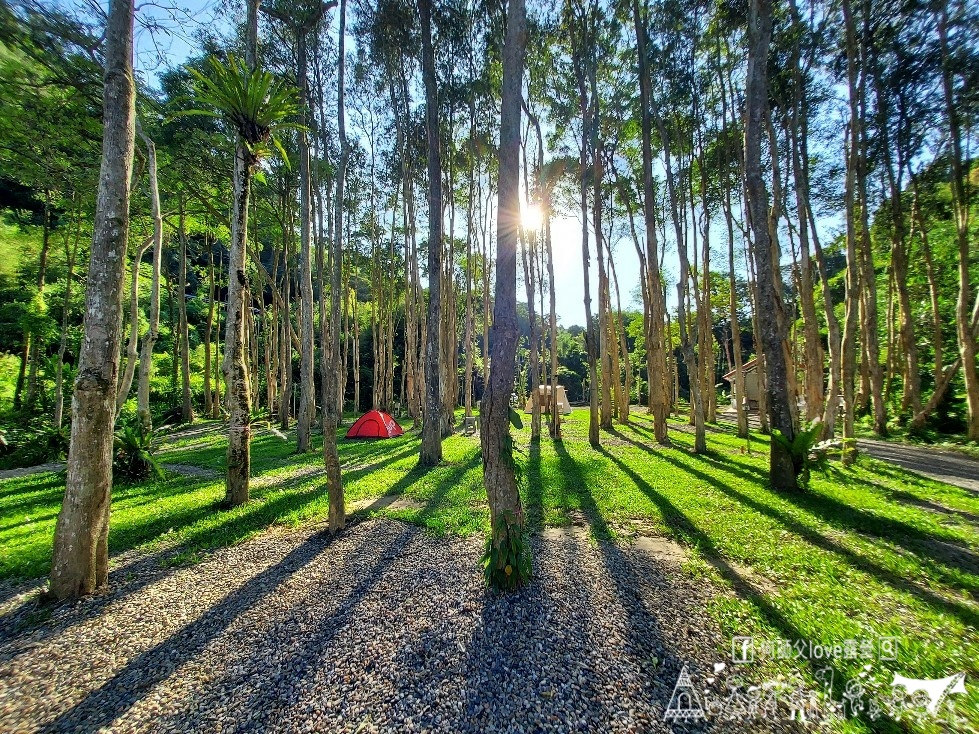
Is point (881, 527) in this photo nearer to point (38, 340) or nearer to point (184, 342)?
point (184, 342)

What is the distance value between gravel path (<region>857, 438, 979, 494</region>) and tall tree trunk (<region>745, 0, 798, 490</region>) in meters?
2.93

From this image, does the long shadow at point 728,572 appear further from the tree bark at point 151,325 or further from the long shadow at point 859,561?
the tree bark at point 151,325

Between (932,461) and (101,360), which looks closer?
(101,360)

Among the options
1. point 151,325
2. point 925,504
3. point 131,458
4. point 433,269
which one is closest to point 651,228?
point 433,269

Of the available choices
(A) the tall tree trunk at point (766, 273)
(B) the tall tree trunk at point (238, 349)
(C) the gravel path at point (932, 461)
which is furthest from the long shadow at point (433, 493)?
(C) the gravel path at point (932, 461)

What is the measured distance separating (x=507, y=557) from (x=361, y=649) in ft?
4.28

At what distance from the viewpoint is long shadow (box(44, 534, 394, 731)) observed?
6.68 ft

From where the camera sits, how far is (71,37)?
550 centimetres

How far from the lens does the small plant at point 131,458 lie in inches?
282

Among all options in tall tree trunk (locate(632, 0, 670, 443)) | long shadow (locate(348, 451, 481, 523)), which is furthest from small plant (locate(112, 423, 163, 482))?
tall tree trunk (locate(632, 0, 670, 443))

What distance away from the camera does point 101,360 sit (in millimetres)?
3238

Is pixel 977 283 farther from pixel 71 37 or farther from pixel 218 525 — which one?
pixel 71 37

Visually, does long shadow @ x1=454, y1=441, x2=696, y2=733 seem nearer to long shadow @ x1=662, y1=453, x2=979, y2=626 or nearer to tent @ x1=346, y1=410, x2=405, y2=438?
long shadow @ x1=662, y1=453, x2=979, y2=626

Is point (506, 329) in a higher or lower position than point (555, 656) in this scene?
higher
